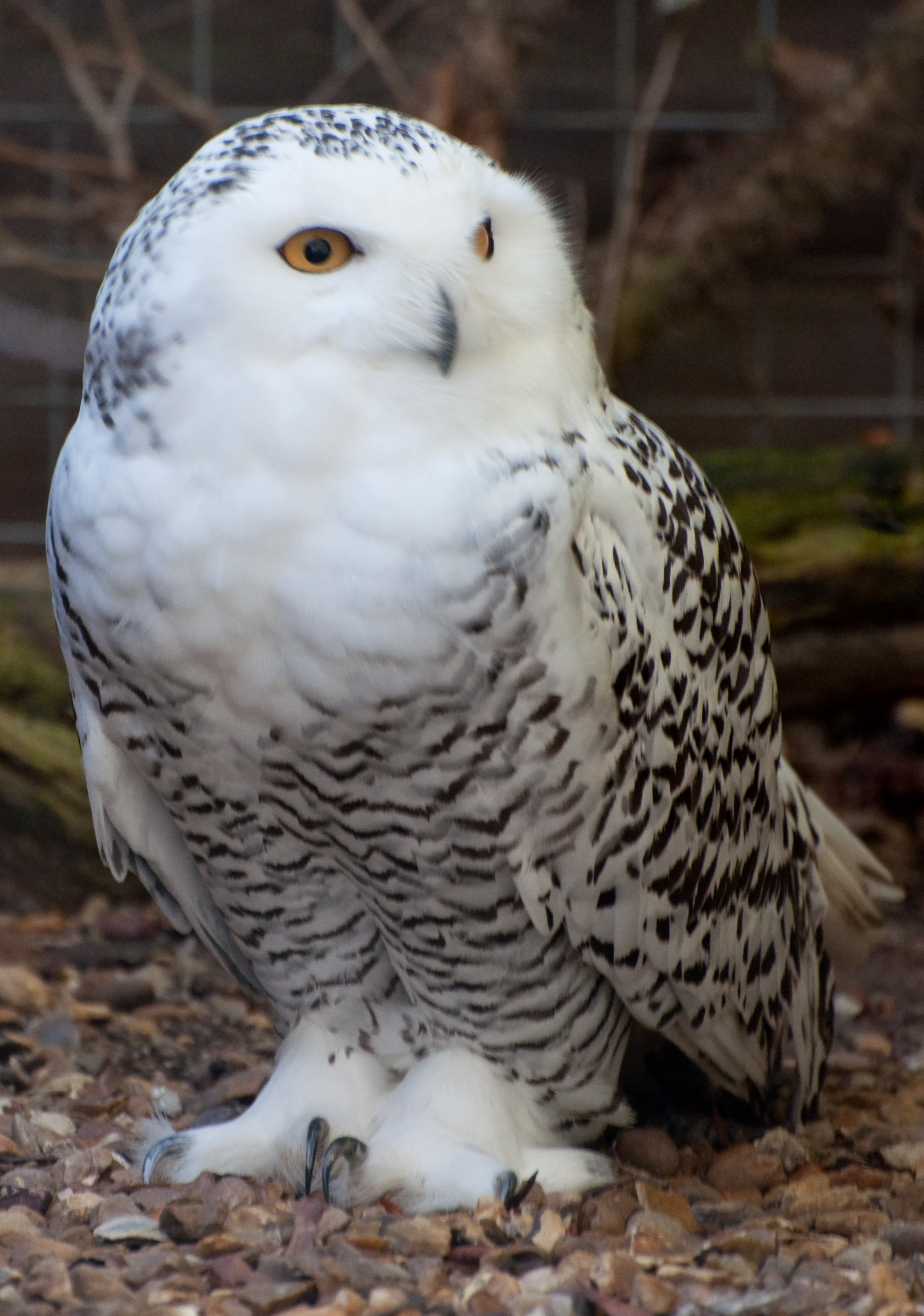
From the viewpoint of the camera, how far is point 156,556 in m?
1.50

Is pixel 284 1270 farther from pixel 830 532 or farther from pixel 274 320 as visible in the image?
pixel 830 532

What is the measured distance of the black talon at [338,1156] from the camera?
1.82m

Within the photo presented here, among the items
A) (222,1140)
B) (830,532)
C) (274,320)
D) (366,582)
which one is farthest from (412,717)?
(830,532)

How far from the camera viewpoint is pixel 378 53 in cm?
362

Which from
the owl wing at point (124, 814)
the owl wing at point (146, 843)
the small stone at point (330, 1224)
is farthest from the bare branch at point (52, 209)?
the small stone at point (330, 1224)

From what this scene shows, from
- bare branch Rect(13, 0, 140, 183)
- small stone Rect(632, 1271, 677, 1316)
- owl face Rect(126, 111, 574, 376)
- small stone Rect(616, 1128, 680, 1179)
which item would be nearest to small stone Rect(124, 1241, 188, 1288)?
small stone Rect(632, 1271, 677, 1316)

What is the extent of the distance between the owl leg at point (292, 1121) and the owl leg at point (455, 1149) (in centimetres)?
4

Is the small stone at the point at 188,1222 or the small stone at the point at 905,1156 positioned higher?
the small stone at the point at 188,1222

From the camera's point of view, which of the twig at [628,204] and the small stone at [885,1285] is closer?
the small stone at [885,1285]

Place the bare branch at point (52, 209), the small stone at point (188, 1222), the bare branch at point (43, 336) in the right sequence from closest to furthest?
the small stone at point (188, 1222), the bare branch at point (52, 209), the bare branch at point (43, 336)

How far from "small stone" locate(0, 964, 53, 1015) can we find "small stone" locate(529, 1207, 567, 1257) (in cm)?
118

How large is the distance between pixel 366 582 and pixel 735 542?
683 mm

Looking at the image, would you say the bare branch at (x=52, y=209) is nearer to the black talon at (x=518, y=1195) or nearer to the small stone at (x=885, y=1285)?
the black talon at (x=518, y=1195)

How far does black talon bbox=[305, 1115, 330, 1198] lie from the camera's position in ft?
6.10
